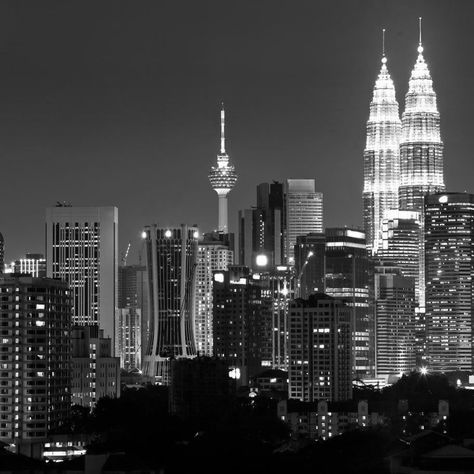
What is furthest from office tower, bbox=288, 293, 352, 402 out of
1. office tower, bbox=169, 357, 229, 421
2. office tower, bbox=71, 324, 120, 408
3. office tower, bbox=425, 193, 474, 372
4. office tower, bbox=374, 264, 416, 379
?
office tower, bbox=425, 193, 474, 372

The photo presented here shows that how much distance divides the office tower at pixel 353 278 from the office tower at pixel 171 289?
1144 cm

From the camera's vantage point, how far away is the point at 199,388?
114250 mm

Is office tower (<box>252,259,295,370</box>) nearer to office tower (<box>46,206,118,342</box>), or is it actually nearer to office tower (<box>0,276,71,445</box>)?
office tower (<box>46,206,118,342</box>)

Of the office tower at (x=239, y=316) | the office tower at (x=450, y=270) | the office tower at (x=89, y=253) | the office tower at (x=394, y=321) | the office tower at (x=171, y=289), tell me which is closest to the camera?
the office tower at (x=239, y=316)

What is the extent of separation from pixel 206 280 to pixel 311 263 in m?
8.86

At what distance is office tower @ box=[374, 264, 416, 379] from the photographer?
18312cm

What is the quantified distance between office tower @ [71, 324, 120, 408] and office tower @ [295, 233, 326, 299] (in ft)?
182

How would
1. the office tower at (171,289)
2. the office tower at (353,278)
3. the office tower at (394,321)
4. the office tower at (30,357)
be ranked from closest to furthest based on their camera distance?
the office tower at (30,357)
the office tower at (171,289)
the office tower at (353,278)
the office tower at (394,321)

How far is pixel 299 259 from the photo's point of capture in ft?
612

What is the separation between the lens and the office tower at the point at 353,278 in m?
182

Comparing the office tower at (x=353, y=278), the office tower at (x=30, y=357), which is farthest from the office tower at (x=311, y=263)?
the office tower at (x=30, y=357)

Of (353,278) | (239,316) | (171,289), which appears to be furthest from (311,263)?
(239,316)

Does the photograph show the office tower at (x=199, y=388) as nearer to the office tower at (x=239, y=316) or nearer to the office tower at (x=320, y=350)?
the office tower at (x=320, y=350)

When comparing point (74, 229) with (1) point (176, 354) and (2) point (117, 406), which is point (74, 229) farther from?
(2) point (117, 406)
